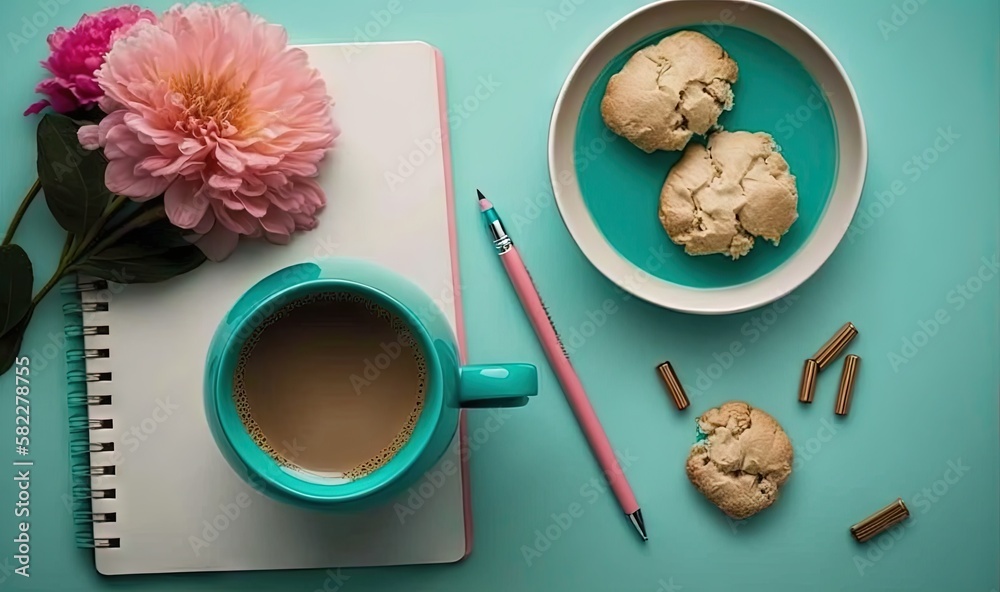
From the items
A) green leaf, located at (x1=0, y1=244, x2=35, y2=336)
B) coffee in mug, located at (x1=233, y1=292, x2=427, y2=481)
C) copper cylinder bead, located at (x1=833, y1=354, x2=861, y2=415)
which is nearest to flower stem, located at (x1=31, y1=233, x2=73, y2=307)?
green leaf, located at (x1=0, y1=244, x2=35, y2=336)

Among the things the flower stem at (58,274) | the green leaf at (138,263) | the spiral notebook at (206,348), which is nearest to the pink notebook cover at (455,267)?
the spiral notebook at (206,348)

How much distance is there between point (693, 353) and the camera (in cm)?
78

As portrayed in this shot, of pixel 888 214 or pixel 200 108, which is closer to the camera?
pixel 200 108

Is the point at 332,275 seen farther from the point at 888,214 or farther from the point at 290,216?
the point at 888,214

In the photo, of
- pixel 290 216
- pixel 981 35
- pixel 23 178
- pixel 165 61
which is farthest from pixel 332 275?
pixel 981 35

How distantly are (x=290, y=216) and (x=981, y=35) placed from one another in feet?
2.08

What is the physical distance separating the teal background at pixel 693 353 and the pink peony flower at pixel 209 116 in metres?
0.10

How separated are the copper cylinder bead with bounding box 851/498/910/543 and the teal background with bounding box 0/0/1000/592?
0.03 ft

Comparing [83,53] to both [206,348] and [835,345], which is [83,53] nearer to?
[206,348]

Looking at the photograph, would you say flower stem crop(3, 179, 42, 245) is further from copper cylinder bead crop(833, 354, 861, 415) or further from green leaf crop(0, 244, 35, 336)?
copper cylinder bead crop(833, 354, 861, 415)

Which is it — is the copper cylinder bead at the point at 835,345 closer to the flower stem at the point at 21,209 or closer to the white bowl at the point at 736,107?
the white bowl at the point at 736,107

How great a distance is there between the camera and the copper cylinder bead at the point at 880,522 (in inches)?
30.5

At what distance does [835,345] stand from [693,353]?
4.9 inches

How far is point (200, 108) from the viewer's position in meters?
0.67
